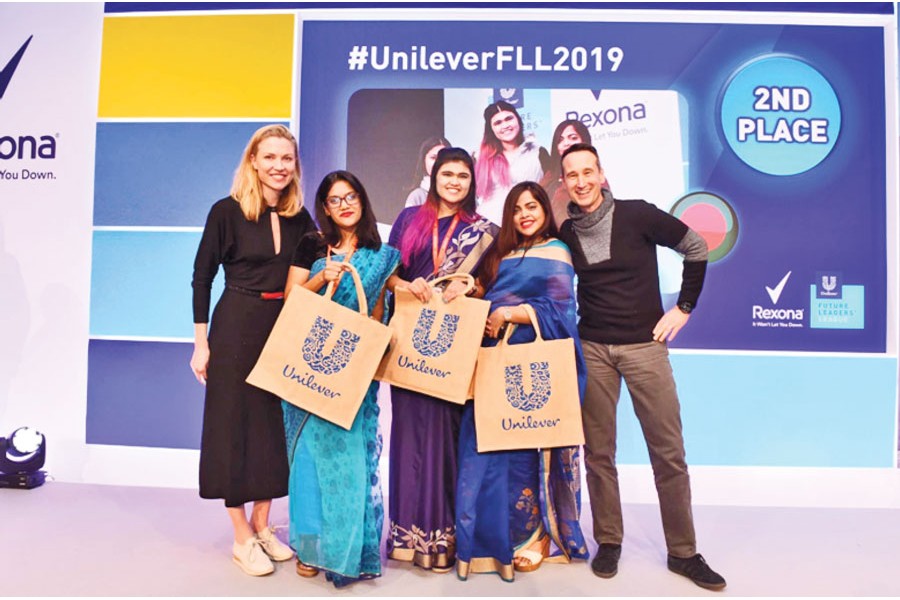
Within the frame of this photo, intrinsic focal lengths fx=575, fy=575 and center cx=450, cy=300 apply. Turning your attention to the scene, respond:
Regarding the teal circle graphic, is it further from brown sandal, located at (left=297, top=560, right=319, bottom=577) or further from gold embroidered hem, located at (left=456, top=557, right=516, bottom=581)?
brown sandal, located at (left=297, top=560, right=319, bottom=577)

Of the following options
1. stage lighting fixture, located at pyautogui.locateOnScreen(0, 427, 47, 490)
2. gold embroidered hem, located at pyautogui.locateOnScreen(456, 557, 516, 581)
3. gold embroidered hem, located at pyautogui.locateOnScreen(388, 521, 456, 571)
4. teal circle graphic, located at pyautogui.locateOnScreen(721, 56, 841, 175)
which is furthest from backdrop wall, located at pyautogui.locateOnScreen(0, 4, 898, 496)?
gold embroidered hem, located at pyautogui.locateOnScreen(456, 557, 516, 581)

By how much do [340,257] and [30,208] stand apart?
2.58 meters

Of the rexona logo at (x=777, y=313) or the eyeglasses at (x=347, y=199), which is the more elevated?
the eyeglasses at (x=347, y=199)

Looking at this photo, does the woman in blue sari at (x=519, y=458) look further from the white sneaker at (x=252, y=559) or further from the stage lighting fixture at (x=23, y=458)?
the stage lighting fixture at (x=23, y=458)

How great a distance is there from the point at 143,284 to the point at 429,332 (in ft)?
7.27

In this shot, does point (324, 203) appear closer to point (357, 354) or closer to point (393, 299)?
point (393, 299)

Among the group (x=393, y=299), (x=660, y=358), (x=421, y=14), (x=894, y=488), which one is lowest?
(x=894, y=488)

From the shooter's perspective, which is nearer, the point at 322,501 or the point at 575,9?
the point at 322,501

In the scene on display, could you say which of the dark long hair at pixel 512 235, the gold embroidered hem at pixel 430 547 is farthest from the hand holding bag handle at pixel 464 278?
the gold embroidered hem at pixel 430 547

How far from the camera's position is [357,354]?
2.02 meters

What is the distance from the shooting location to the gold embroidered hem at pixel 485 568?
2.13 metres

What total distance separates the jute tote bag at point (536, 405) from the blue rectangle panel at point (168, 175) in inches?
89.9

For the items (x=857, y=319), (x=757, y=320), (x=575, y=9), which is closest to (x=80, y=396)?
(x=575, y=9)

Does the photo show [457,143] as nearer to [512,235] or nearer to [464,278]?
[512,235]
